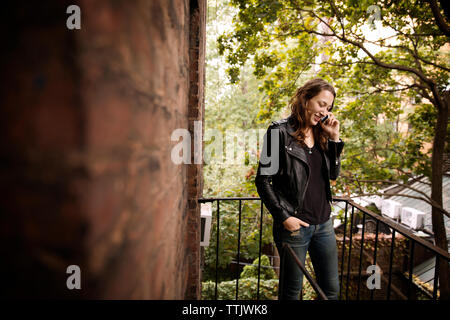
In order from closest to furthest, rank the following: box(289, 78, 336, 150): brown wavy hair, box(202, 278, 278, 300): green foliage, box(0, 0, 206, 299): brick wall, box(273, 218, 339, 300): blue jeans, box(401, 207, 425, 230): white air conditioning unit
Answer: box(0, 0, 206, 299): brick wall
box(273, 218, 339, 300): blue jeans
box(289, 78, 336, 150): brown wavy hair
box(202, 278, 278, 300): green foliage
box(401, 207, 425, 230): white air conditioning unit

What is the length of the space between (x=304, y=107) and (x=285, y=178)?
2.08 ft

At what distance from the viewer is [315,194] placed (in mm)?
1981

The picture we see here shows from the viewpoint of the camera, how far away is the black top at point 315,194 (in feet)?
6.32

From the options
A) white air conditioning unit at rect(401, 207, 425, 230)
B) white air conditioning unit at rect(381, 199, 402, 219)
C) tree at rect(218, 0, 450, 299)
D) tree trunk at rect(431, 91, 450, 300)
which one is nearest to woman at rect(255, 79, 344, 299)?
tree at rect(218, 0, 450, 299)

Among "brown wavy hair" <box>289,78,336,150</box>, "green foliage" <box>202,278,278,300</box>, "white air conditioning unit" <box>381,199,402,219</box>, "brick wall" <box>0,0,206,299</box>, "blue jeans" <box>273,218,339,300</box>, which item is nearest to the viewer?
"brick wall" <box>0,0,206,299</box>

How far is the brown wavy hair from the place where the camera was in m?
2.03

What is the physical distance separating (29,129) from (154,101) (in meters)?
0.42

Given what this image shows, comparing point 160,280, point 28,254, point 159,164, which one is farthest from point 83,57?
point 160,280

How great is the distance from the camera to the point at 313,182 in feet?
6.52

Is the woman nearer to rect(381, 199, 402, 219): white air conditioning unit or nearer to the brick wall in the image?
the brick wall

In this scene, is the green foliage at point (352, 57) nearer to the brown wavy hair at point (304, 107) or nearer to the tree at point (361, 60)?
the tree at point (361, 60)

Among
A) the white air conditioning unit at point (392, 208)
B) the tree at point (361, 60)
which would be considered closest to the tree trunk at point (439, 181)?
the tree at point (361, 60)

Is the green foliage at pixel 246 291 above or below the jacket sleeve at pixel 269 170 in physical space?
below
